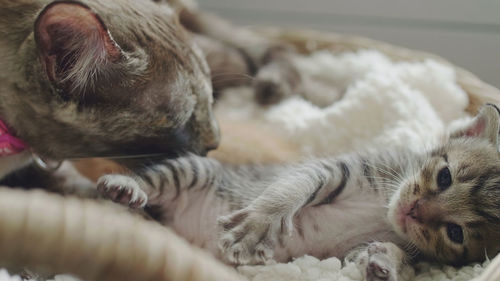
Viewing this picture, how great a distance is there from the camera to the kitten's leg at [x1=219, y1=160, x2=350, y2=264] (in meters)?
1.30

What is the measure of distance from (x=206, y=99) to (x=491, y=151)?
796 mm

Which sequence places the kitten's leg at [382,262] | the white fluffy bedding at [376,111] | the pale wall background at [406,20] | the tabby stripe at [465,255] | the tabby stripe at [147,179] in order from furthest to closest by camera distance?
the pale wall background at [406,20] → the white fluffy bedding at [376,111] → the tabby stripe at [147,179] → the tabby stripe at [465,255] → the kitten's leg at [382,262]

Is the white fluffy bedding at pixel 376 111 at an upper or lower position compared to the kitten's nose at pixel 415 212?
lower

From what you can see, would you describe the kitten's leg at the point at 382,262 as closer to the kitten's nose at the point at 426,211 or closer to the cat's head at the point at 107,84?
the kitten's nose at the point at 426,211

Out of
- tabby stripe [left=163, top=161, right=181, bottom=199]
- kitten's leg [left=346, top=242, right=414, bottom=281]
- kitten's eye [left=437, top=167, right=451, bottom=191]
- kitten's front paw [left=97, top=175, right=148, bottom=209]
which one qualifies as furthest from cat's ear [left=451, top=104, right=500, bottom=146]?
kitten's front paw [left=97, top=175, right=148, bottom=209]

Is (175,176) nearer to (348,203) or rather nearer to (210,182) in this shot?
(210,182)

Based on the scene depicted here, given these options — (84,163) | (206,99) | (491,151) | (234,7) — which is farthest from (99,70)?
(234,7)

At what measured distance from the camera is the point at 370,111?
2.14 m

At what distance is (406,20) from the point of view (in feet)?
10.7

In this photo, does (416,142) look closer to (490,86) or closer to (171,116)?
(490,86)

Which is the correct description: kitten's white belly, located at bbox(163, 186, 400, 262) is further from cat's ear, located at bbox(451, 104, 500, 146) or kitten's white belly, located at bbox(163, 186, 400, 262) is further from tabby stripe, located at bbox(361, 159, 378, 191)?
cat's ear, located at bbox(451, 104, 500, 146)

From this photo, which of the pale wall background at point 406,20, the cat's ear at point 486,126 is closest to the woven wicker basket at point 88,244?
the cat's ear at point 486,126

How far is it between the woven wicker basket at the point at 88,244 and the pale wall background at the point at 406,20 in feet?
6.86

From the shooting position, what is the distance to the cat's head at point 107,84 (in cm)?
117
